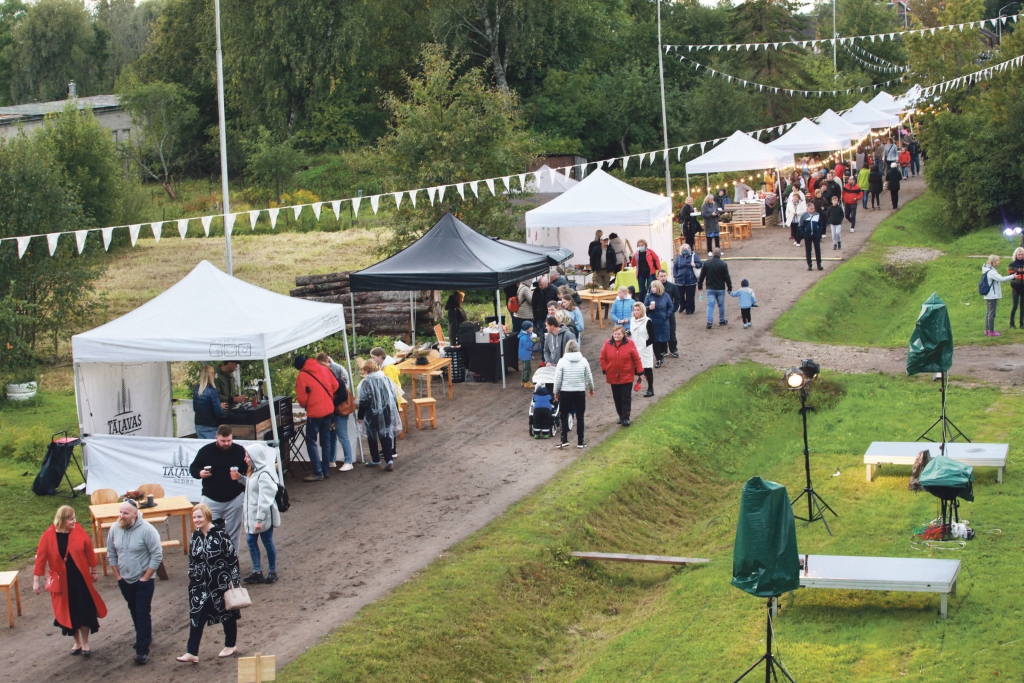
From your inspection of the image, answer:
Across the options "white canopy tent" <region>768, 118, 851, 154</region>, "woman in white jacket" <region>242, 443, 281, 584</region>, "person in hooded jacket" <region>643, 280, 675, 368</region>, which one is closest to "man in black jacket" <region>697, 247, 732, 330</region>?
"person in hooded jacket" <region>643, 280, 675, 368</region>

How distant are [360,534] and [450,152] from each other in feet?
52.1

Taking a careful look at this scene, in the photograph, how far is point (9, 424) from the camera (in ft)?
61.4

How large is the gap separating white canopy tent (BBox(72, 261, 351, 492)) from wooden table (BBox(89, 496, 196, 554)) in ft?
4.38

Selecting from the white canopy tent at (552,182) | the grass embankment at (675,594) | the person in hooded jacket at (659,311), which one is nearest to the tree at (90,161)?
the white canopy tent at (552,182)

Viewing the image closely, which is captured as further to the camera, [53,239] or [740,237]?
[740,237]

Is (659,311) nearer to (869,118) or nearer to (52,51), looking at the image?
(869,118)

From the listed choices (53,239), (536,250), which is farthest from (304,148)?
(53,239)

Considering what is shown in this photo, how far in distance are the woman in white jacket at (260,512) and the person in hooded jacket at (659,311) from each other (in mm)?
9020

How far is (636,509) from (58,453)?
741cm

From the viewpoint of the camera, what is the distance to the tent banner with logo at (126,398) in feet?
46.6

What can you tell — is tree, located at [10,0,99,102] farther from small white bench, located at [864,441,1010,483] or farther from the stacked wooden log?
small white bench, located at [864,441,1010,483]

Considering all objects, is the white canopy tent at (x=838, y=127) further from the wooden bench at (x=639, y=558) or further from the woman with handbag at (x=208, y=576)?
the woman with handbag at (x=208, y=576)

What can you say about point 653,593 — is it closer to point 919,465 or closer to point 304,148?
point 919,465

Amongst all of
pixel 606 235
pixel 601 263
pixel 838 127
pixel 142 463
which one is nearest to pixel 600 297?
pixel 601 263
